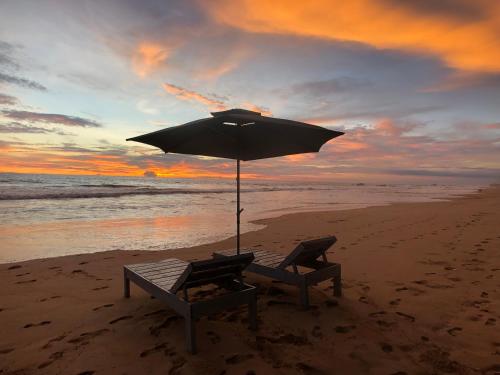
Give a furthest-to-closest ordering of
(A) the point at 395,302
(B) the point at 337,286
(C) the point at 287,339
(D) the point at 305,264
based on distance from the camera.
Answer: (D) the point at 305,264
(B) the point at 337,286
(A) the point at 395,302
(C) the point at 287,339

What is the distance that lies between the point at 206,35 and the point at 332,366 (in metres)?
10.1

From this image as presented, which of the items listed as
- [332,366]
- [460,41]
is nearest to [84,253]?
[332,366]

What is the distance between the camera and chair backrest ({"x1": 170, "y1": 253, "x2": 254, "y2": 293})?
11.4 ft

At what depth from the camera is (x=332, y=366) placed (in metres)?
3.20

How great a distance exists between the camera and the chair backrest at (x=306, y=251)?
4514 millimetres

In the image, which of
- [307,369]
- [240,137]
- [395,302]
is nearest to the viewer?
[307,369]

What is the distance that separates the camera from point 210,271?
11.9 feet

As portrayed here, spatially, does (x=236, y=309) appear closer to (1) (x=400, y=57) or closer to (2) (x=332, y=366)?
(2) (x=332, y=366)

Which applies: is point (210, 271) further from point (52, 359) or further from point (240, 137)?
point (240, 137)

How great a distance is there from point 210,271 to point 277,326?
1255mm

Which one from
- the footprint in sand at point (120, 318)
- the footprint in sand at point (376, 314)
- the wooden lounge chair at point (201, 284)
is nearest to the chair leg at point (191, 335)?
the wooden lounge chair at point (201, 284)

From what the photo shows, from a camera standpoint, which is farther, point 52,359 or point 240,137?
point 240,137

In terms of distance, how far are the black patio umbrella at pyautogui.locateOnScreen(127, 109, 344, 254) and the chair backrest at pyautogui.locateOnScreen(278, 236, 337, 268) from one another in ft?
3.44

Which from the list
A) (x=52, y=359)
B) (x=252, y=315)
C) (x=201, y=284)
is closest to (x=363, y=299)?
(x=252, y=315)
